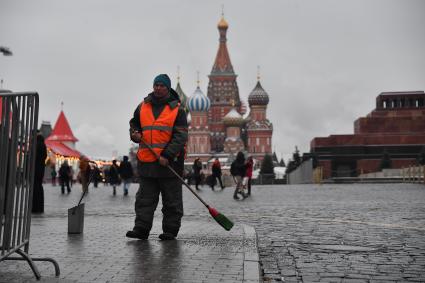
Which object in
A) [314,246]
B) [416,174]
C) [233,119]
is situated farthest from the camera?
[233,119]

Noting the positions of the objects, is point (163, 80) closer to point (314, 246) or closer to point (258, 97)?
point (314, 246)

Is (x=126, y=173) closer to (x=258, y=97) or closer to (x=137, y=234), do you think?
(x=137, y=234)

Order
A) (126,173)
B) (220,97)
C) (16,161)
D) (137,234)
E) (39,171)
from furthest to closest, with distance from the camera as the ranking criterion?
(220,97)
(126,173)
(39,171)
(137,234)
(16,161)

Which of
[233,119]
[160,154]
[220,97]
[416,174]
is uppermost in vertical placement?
[220,97]

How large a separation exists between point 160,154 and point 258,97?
135 metres

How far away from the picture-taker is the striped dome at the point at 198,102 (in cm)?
14200

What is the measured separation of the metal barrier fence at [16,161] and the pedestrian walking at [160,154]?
271 cm

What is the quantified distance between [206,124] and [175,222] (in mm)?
133792

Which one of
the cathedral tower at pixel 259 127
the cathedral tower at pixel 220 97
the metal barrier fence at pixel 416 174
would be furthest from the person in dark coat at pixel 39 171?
the cathedral tower at pixel 220 97

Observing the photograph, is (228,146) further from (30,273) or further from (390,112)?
(30,273)

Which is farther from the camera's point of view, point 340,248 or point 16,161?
point 340,248

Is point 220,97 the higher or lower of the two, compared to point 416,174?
higher

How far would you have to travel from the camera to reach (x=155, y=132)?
8773 millimetres

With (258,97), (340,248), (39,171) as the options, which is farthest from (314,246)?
(258,97)
